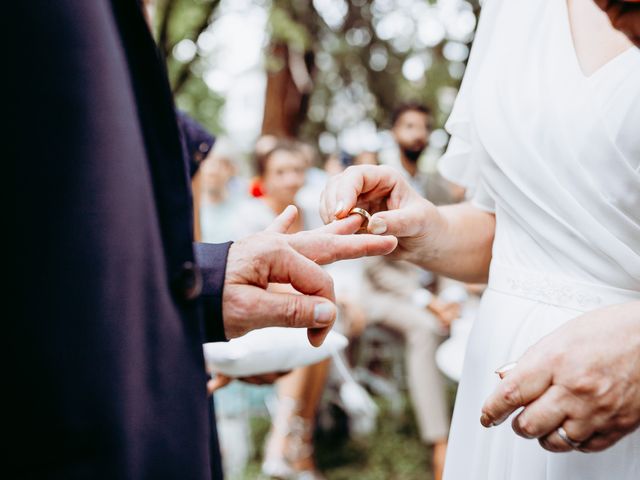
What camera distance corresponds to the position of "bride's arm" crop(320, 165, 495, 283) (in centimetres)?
135

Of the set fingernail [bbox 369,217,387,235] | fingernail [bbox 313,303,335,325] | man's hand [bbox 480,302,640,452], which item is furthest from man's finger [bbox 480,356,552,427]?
fingernail [bbox 369,217,387,235]

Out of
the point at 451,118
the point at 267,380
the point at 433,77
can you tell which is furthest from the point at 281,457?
the point at 433,77

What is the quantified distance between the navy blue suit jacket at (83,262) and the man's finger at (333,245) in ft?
1.27

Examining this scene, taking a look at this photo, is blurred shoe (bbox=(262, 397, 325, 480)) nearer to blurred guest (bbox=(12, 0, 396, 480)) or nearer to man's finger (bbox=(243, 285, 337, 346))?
man's finger (bbox=(243, 285, 337, 346))

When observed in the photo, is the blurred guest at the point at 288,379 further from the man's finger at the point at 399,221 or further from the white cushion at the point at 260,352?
the man's finger at the point at 399,221

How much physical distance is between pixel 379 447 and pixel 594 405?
4056 mm

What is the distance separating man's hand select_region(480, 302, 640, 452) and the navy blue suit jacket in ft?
1.83

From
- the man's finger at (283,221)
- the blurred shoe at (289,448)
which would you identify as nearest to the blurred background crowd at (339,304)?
the blurred shoe at (289,448)

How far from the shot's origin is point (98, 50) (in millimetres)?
716

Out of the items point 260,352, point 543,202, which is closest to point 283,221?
point 543,202

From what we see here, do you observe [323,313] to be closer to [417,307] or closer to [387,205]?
[387,205]

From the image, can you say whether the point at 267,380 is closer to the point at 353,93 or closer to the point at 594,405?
the point at 594,405

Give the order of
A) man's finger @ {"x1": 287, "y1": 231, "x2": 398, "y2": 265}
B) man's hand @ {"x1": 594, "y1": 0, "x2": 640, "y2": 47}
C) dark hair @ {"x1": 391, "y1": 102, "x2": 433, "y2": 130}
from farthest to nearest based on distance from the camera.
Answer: dark hair @ {"x1": 391, "y1": 102, "x2": 433, "y2": 130} → man's finger @ {"x1": 287, "y1": 231, "x2": 398, "y2": 265} → man's hand @ {"x1": 594, "y1": 0, "x2": 640, "y2": 47}

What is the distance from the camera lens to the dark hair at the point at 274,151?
16.1 feet
